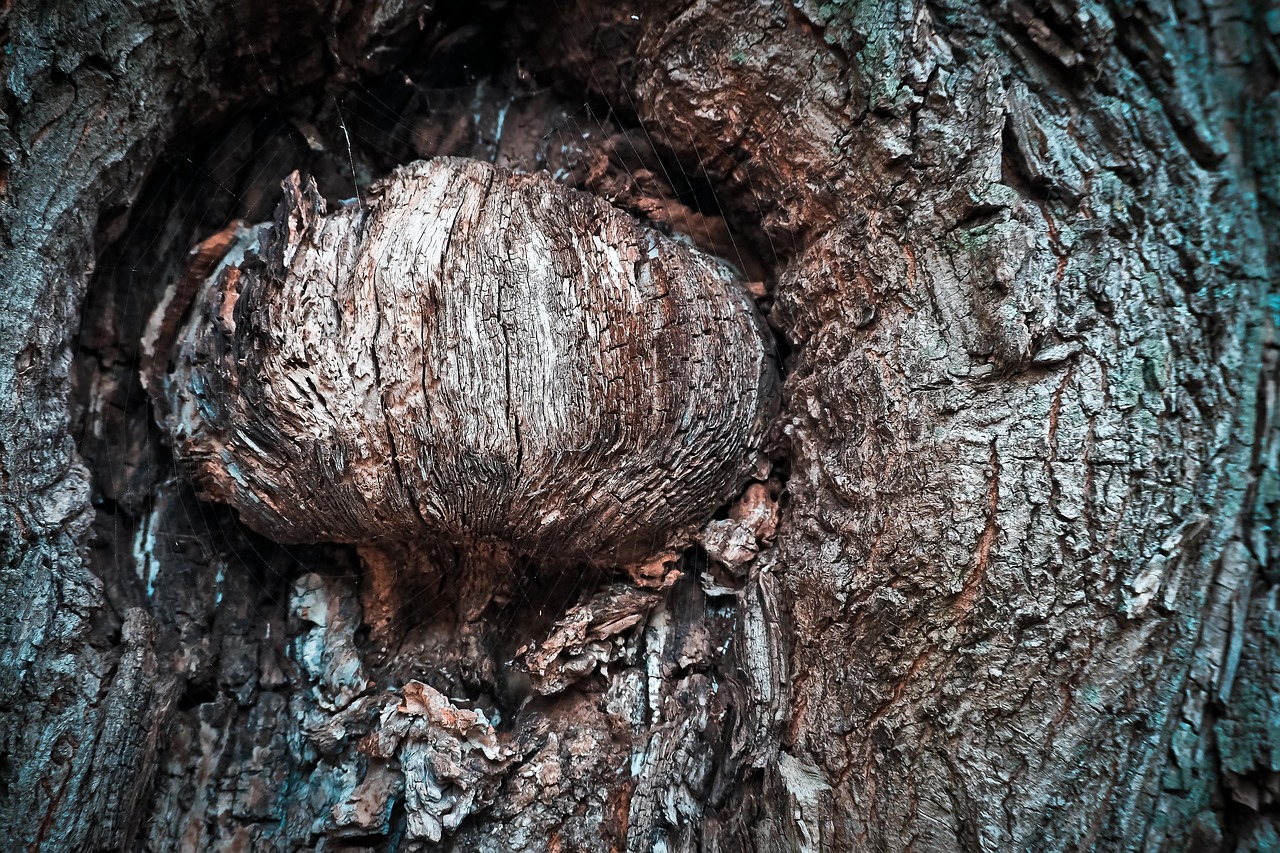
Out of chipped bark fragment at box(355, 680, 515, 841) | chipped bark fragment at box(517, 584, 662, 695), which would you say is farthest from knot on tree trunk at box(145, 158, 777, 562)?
chipped bark fragment at box(355, 680, 515, 841)

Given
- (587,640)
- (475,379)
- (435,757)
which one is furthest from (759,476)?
(435,757)

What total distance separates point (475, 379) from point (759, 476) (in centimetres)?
68

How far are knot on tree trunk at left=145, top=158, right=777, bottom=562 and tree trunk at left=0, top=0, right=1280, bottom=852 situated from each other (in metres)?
0.15

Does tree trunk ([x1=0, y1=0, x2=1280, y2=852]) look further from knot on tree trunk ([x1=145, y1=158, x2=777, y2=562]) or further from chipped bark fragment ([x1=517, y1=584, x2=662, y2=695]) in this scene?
knot on tree trunk ([x1=145, y1=158, x2=777, y2=562])

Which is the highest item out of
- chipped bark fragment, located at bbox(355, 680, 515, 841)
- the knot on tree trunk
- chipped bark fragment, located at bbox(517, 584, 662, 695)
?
the knot on tree trunk

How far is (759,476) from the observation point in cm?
168

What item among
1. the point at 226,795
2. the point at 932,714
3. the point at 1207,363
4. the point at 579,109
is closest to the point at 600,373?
the point at 579,109

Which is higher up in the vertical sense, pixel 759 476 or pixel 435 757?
pixel 759 476

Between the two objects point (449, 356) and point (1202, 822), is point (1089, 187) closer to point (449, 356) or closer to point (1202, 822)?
point (1202, 822)

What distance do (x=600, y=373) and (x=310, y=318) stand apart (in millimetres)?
644

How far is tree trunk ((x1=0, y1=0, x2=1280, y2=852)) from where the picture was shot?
124 centimetres

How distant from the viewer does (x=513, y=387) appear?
1560 millimetres

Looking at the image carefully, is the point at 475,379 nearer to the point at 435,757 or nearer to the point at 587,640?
the point at 587,640

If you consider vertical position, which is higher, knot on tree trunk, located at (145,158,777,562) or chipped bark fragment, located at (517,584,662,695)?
knot on tree trunk, located at (145,158,777,562)
